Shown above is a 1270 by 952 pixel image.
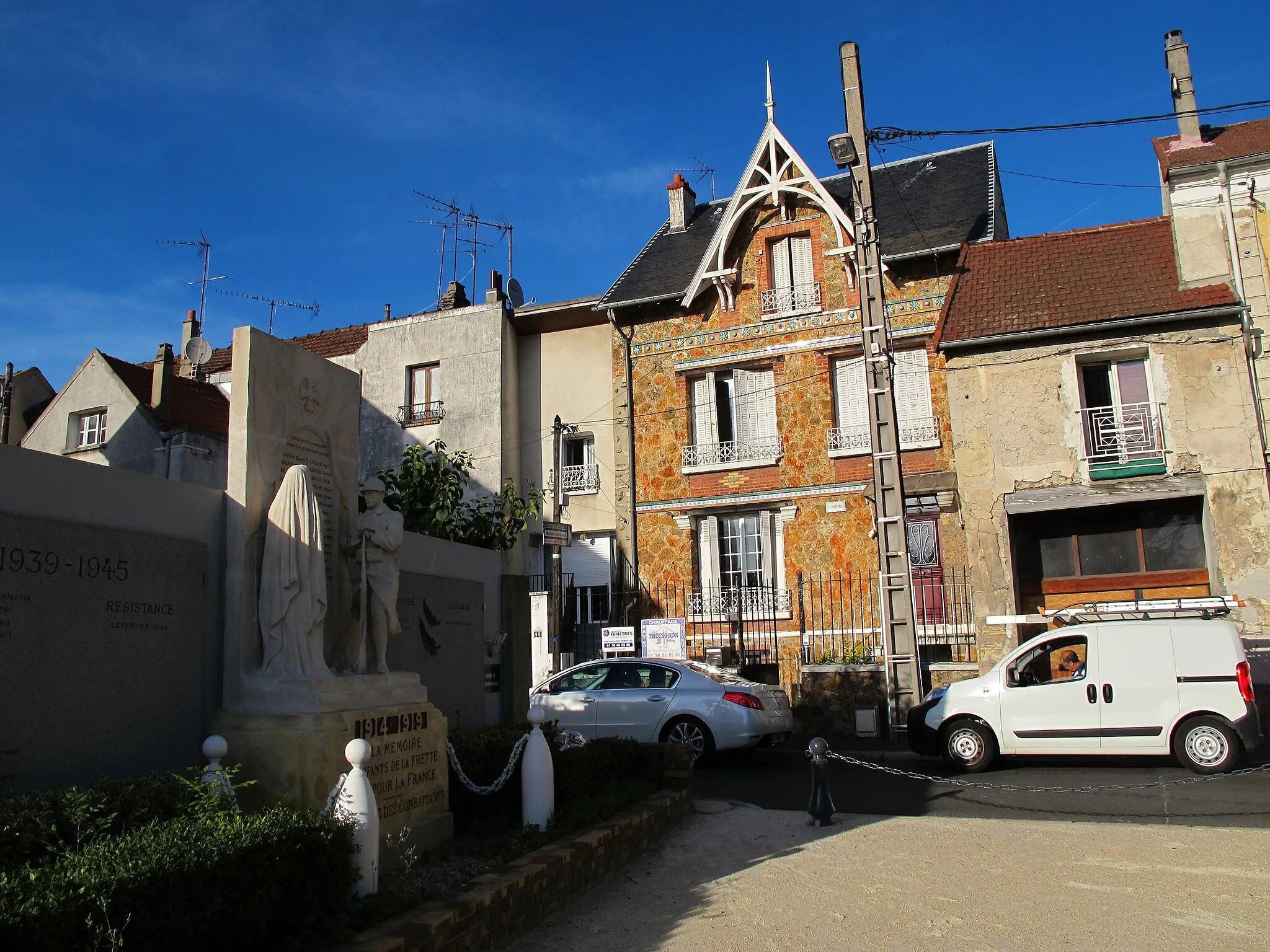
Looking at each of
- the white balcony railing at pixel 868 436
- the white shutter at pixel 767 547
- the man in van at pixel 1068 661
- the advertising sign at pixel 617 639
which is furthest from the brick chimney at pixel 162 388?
the man in van at pixel 1068 661

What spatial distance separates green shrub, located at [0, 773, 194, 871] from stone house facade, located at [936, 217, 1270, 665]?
14.1 metres

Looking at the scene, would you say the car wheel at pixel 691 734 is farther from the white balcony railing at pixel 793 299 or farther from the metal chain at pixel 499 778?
the white balcony railing at pixel 793 299

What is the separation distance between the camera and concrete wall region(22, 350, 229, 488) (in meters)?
21.9

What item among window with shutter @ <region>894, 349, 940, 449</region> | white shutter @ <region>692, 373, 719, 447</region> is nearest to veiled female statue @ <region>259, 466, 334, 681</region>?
window with shutter @ <region>894, 349, 940, 449</region>

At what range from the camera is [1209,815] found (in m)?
9.27

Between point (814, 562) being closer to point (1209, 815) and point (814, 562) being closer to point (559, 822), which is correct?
point (1209, 815)

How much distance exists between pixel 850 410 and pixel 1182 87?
8849 mm

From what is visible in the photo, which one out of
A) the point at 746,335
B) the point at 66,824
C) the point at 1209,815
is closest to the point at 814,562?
the point at 746,335

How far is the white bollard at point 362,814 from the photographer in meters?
5.50

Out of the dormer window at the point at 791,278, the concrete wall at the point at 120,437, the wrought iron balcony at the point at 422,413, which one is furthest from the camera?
the wrought iron balcony at the point at 422,413

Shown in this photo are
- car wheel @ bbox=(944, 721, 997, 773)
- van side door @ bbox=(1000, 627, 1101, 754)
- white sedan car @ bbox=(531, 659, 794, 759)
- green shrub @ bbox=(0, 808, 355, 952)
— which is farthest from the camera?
white sedan car @ bbox=(531, 659, 794, 759)

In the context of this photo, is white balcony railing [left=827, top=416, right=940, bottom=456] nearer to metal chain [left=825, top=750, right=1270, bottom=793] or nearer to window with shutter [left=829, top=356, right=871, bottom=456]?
window with shutter [left=829, top=356, right=871, bottom=456]

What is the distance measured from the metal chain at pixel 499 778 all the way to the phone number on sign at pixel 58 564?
8.89 ft

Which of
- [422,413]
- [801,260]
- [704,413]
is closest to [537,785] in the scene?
[704,413]
